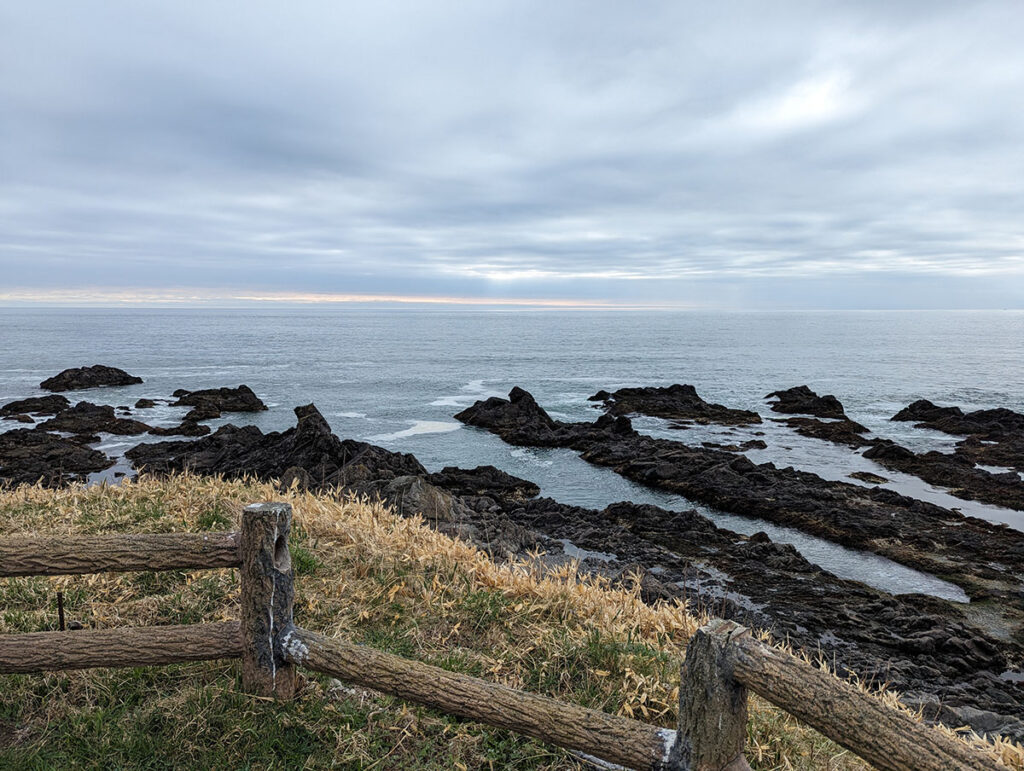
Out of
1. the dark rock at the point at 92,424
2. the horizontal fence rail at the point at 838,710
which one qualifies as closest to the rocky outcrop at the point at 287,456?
the dark rock at the point at 92,424

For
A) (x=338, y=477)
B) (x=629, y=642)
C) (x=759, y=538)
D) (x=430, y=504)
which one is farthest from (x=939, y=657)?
(x=338, y=477)

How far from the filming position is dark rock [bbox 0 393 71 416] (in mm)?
31984

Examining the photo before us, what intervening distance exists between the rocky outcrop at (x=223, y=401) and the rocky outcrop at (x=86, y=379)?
834 cm

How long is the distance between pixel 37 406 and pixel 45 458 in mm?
12946

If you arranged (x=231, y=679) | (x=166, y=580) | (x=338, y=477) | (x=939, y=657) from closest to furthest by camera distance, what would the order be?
(x=231, y=679) → (x=166, y=580) → (x=939, y=657) → (x=338, y=477)

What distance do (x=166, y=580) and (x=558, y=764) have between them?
3938 millimetres

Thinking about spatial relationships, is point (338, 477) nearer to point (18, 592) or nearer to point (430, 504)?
point (430, 504)

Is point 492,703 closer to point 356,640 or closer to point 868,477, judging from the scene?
point 356,640

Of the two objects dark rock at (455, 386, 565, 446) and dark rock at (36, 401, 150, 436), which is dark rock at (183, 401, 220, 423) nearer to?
dark rock at (36, 401, 150, 436)

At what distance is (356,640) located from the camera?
5246mm

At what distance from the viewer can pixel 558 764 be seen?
393cm

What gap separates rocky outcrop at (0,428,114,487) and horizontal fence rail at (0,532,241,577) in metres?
18.7

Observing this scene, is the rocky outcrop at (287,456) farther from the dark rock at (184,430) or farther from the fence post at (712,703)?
the fence post at (712,703)

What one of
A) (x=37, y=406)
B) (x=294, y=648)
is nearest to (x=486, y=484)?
(x=294, y=648)
